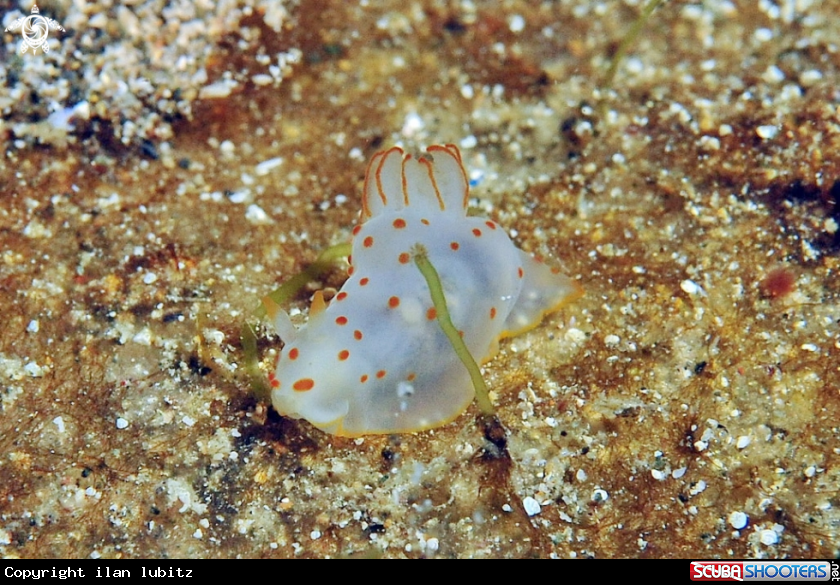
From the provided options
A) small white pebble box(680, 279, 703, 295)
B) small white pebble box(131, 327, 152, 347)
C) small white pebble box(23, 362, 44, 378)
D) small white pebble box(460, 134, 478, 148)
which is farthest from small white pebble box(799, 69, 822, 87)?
small white pebble box(23, 362, 44, 378)

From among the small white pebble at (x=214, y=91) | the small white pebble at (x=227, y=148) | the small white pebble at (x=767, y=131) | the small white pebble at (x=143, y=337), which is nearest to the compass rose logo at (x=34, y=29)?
the small white pebble at (x=214, y=91)

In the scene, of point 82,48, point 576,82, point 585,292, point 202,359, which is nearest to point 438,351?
point 585,292

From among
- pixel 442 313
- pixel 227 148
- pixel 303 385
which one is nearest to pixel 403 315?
pixel 442 313

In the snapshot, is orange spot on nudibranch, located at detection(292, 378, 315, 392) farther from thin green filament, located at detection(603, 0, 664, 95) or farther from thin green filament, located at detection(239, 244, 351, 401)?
thin green filament, located at detection(603, 0, 664, 95)

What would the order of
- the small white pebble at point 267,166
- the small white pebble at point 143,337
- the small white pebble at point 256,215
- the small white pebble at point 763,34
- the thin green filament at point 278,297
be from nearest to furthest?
the thin green filament at point 278,297 < the small white pebble at point 143,337 < the small white pebble at point 256,215 < the small white pebble at point 267,166 < the small white pebble at point 763,34

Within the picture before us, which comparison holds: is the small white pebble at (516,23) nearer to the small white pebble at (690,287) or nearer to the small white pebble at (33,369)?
the small white pebble at (690,287)

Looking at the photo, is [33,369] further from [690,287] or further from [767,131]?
[767,131]

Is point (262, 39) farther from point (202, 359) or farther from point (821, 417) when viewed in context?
point (821, 417)
